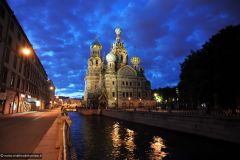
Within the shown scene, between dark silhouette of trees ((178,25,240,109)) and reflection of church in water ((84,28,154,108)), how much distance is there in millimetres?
66447

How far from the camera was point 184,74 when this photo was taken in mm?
39531

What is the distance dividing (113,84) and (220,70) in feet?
253

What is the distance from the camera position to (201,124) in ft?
84.8

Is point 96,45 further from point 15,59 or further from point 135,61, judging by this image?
point 15,59

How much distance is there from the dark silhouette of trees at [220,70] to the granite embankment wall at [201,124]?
5812mm

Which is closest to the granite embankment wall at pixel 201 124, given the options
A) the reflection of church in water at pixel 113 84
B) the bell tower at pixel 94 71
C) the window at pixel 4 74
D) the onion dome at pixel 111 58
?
the window at pixel 4 74

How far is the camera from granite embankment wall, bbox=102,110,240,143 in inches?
822

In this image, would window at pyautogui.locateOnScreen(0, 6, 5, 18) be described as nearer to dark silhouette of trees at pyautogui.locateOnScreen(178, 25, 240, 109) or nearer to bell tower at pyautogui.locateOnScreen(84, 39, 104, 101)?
dark silhouette of trees at pyautogui.locateOnScreen(178, 25, 240, 109)

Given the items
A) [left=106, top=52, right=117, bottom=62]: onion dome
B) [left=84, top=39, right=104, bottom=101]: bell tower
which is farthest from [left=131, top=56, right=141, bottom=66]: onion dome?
[left=84, top=39, right=104, bottom=101]: bell tower

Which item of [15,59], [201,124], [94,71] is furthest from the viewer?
[94,71]

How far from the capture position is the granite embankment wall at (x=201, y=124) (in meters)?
20.9

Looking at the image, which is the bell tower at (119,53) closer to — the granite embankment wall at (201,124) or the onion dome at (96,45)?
the onion dome at (96,45)

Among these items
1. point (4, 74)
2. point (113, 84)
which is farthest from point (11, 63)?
point (113, 84)

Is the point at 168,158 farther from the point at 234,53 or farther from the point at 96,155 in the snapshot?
the point at 234,53
